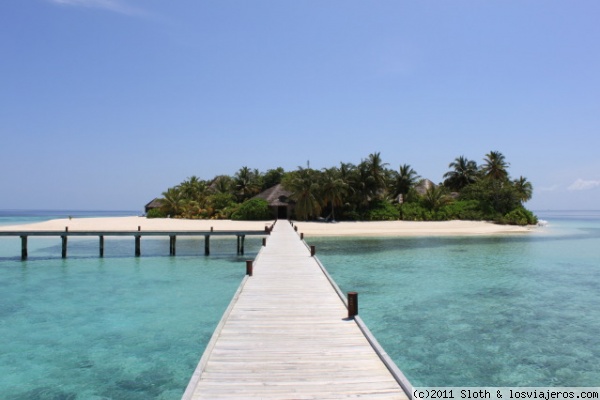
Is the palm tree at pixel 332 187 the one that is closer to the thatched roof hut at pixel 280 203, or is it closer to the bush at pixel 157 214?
the thatched roof hut at pixel 280 203

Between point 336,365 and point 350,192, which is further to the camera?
point 350,192

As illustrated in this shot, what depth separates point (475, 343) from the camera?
10.1 metres

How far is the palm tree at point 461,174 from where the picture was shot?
223ft

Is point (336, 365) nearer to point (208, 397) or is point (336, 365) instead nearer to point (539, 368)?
point (208, 397)

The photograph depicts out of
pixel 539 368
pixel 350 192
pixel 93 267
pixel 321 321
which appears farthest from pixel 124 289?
pixel 350 192

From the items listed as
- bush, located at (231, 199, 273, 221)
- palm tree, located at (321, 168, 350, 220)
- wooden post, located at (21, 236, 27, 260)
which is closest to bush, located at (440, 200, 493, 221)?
palm tree, located at (321, 168, 350, 220)

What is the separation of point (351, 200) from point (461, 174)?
2375cm

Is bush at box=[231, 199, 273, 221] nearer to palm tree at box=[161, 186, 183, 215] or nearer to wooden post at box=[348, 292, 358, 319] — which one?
palm tree at box=[161, 186, 183, 215]

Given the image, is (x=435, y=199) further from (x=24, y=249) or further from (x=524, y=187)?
(x=24, y=249)

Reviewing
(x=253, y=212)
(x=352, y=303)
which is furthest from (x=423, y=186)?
(x=352, y=303)

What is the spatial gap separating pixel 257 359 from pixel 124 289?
12.3 meters

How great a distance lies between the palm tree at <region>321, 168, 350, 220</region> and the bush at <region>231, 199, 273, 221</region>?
7.71m

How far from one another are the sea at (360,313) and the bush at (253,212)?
28.3 metres

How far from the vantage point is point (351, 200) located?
55.6 m
